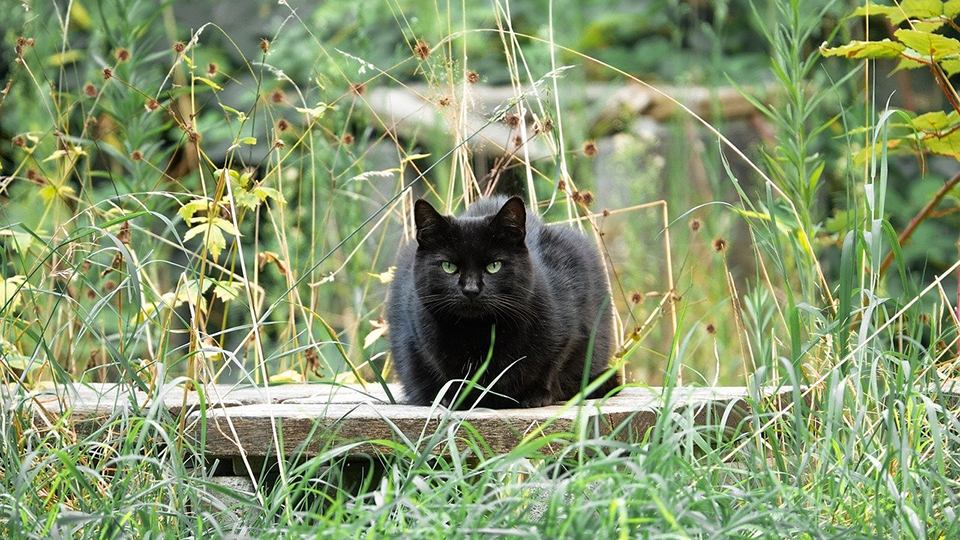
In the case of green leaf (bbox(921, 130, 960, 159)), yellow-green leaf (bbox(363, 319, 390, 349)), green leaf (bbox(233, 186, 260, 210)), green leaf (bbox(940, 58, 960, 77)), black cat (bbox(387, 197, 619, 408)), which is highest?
green leaf (bbox(940, 58, 960, 77))

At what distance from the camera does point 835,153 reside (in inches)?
238

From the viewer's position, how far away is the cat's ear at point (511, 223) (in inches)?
98.6

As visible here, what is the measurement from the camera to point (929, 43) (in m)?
2.48

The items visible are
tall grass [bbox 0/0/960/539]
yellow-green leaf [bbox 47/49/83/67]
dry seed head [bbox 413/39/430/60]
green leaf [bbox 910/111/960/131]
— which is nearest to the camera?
tall grass [bbox 0/0/960/539]

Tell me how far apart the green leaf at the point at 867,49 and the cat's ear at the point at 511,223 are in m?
0.79

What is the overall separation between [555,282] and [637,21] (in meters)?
4.67

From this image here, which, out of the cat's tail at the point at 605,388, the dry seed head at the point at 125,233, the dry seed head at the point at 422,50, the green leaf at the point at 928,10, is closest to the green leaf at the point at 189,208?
the dry seed head at the point at 125,233

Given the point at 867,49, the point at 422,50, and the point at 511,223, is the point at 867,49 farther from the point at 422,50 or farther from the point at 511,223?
the point at 422,50

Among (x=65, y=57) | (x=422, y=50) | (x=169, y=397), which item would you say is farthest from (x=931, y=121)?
(x=65, y=57)

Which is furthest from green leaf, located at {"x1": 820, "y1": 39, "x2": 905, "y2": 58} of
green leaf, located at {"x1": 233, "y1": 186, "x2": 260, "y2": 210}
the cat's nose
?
green leaf, located at {"x1": 233, "y1": 186, "x2": 260, "y2": 210}

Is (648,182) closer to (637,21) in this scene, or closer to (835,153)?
(835,153)

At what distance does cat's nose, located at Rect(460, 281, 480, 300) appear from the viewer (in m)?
2.50

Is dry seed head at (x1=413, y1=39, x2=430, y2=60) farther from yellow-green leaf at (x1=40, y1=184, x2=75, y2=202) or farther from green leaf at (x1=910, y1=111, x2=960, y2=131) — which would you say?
green leaf at (x1=910, y1=111, x2=960, y2=131)

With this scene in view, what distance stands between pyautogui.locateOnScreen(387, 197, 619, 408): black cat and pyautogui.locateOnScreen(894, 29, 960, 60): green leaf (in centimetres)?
93
